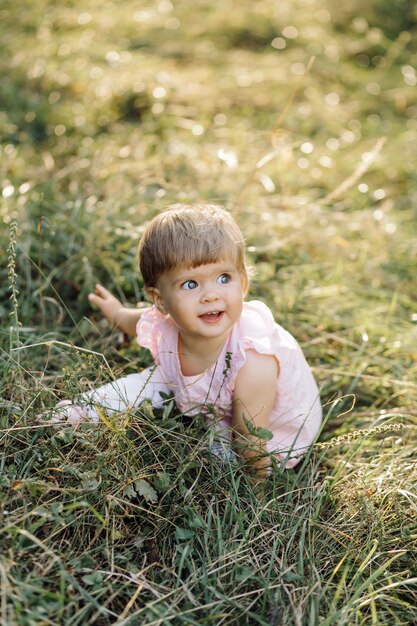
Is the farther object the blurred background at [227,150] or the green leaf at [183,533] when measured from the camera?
the blurred background at [227,150]

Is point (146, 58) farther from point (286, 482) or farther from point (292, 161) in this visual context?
point (286, 482)

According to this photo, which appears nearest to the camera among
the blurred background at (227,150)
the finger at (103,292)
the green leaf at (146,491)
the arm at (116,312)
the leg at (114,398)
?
the green leaf at (146,491)

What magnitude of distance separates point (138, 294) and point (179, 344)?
627 millimetres

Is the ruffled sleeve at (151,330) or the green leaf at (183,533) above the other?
the ruffled sleeve at (151,330)

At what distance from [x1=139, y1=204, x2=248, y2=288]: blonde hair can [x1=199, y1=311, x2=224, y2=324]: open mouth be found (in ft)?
0.53

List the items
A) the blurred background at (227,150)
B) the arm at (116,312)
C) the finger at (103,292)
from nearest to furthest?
the arm at (116,312)
the finger at (103,292)
the blurred background at (227,150)

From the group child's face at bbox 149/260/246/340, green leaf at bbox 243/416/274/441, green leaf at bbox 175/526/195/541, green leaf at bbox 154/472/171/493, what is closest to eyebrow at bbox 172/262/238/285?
child's face at bbox 149/260/246/340

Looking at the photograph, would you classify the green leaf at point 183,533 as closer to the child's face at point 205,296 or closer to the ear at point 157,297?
→ the child's face at point 205,296

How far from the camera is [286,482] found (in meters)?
2.22

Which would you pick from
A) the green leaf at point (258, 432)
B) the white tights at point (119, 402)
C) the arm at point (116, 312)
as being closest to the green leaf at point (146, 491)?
the white tights at point (119, 402)

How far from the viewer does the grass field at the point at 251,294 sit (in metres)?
1.86

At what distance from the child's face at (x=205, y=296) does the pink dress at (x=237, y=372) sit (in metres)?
0.11

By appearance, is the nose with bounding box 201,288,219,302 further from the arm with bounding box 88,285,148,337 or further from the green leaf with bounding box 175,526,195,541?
the green leaf with bounding box 175,526,195,541

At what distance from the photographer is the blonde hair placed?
2.19m
